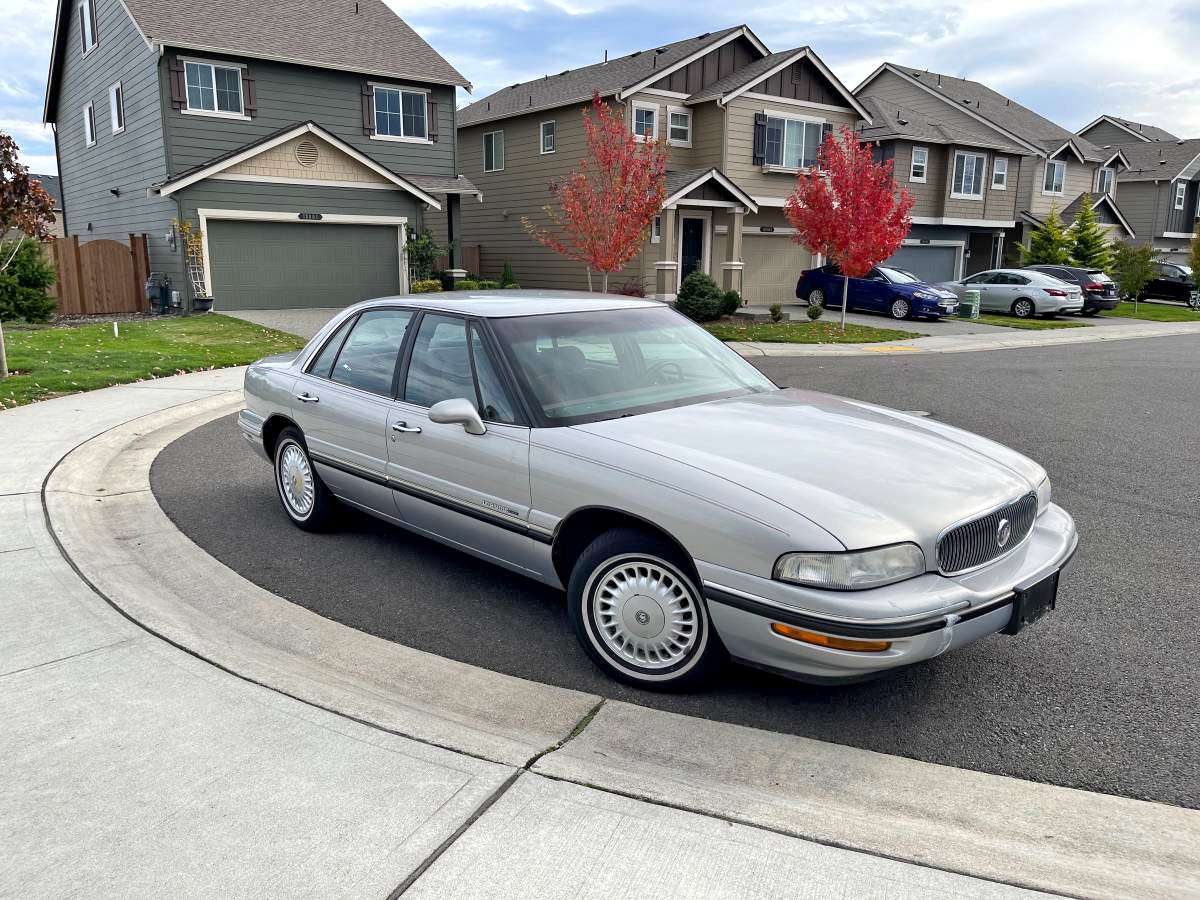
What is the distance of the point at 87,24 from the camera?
25562mm

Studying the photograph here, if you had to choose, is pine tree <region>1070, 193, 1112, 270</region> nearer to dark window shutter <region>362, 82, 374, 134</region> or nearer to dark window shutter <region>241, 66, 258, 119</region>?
dark window shutter <region>362, 82, 374, 134</region>

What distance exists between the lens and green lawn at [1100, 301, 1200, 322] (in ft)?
95.5

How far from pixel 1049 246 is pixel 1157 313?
18.6ft

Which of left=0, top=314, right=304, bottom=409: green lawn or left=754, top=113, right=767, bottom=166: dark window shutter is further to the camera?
left=754, top=113, right=767, bottom=166: dark window shutter

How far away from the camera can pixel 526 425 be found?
4203mm

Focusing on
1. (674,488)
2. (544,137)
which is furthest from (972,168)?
(674,488)

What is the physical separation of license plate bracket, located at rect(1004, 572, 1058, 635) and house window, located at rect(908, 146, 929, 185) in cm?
3232

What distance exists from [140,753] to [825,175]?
2132 centimetres

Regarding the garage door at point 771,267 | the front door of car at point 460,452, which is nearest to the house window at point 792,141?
the garage door at point 771,267

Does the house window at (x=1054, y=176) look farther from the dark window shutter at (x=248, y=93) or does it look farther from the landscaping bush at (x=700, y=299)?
the dark window shutter at (x=248, y=93)

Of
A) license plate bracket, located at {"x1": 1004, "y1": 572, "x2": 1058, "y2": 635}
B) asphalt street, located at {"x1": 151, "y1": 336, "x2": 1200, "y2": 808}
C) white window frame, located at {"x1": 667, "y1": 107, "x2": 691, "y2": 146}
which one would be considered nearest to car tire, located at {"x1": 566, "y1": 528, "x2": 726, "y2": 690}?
asphalt street, located at {"x1": 151, "y1": 336, "x2": 1200, "y2": 808}

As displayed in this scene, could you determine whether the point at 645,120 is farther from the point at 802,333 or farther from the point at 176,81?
the point at 176,81

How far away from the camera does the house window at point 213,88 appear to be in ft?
70.2

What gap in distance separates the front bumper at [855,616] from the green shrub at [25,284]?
20418 mm
